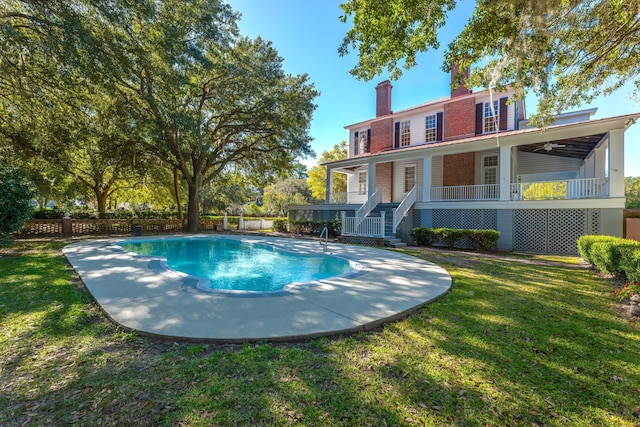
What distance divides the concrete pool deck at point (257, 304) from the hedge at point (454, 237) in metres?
5.82

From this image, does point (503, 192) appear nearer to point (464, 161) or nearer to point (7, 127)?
point (464, 161)

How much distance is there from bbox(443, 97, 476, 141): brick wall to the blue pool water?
11.7 meters

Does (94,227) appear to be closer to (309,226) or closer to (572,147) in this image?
(309,226)

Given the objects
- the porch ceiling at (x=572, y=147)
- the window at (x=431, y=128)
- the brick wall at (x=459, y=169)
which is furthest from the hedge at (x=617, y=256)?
the window at (x=431, y=128)

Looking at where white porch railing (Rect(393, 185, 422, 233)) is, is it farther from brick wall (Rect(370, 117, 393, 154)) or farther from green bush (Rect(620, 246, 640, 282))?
green bush (Rect(620, 246, 640, 282))

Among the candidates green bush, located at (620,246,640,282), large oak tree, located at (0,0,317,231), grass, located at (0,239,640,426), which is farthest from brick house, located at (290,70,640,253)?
grass, located at (0,239,640,426)

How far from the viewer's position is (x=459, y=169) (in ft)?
53.1

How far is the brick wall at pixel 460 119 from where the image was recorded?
16.2m

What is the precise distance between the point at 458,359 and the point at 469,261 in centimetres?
722

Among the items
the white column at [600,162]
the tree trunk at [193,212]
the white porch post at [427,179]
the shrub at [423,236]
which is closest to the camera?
the white column at [600,162]

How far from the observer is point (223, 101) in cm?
1672

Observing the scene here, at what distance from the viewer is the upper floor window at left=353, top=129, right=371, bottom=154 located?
20.7 m

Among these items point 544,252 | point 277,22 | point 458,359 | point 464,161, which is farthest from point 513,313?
point 277,22

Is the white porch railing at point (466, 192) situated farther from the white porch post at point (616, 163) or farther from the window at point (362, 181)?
the window at point (362, 181)
